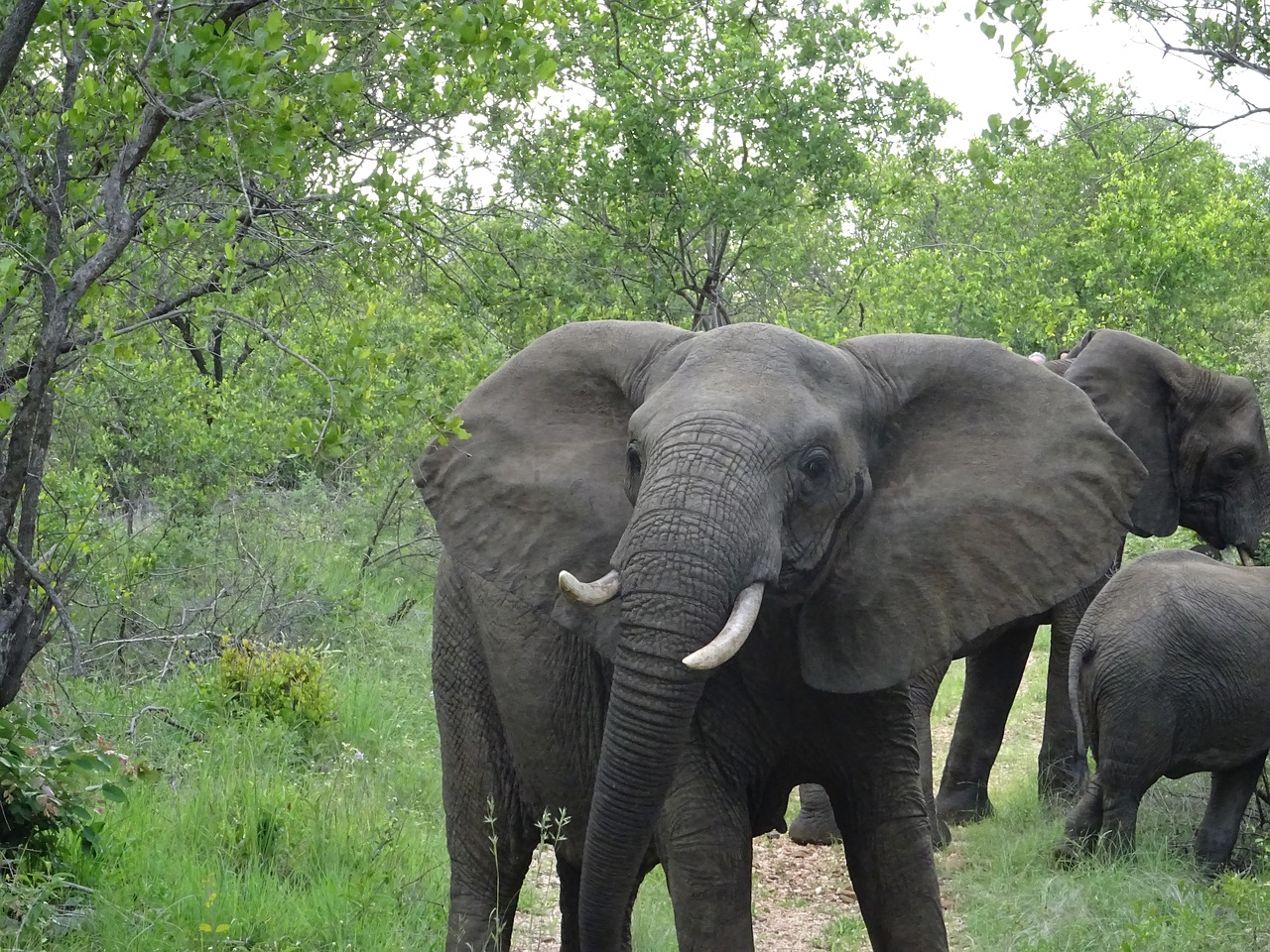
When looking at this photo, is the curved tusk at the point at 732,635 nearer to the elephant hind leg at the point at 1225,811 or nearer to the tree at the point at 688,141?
the elephant hind leg at the point at 1225,811

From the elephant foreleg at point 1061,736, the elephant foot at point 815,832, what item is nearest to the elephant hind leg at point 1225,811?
the elephant foreleg at point 1061,736

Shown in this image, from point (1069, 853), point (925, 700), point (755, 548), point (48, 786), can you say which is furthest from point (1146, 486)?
point (48, 786)

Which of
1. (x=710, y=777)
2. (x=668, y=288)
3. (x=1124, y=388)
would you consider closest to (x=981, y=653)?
(x=1124, y=388)

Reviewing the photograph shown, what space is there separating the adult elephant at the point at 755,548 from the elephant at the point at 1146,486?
13.3ft

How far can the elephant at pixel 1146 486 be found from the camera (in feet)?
26.5

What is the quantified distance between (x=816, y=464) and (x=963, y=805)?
202 inches

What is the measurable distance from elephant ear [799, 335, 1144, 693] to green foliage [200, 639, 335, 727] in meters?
4.71

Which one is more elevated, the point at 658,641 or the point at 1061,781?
the point at 658,641

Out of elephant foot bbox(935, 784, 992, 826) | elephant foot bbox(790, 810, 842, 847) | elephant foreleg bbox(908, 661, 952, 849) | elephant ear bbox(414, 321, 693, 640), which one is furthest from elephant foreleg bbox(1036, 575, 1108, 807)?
elephant ear bbox(414, 321, 693, 640)

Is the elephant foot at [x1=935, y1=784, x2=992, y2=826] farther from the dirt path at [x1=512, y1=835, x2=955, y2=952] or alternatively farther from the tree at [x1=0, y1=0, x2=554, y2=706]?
the tree at [x1=0, y1=0, x2=554, y2=706]

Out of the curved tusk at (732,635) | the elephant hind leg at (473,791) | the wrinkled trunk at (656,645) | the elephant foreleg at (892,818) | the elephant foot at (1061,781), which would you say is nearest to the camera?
the curved tusk at (732,635)

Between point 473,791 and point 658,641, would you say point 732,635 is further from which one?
point 473,791

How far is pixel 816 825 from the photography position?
313 inches

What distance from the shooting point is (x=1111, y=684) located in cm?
665
